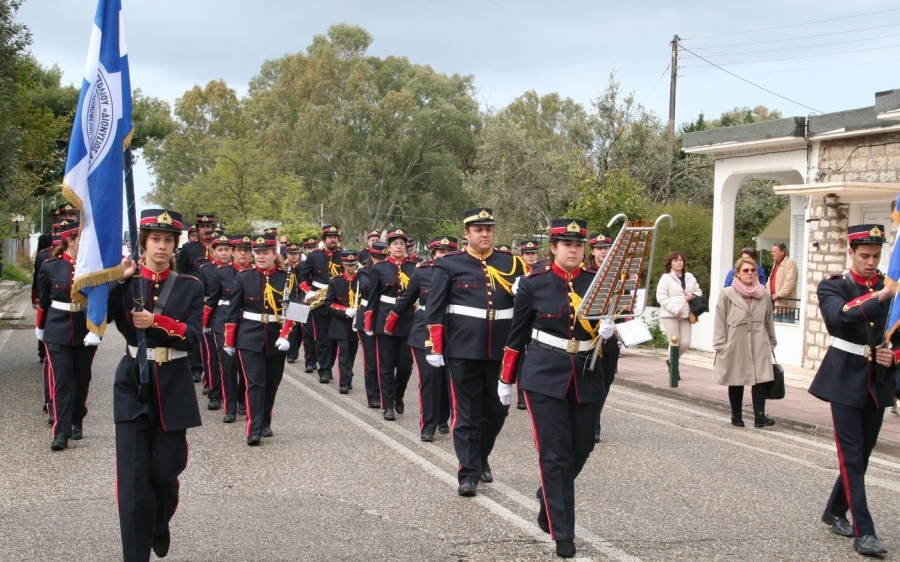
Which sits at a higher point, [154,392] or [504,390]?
[154,392]

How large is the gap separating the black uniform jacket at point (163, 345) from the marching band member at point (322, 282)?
828 cm

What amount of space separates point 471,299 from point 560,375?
1.91 meters

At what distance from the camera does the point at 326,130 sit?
58531 mm

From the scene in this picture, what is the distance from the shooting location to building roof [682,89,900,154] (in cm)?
1448

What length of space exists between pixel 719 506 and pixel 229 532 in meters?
3.50

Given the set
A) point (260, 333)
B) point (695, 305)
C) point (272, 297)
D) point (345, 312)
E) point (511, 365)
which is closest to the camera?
point (511, 365)

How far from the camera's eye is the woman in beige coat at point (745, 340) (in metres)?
10.5

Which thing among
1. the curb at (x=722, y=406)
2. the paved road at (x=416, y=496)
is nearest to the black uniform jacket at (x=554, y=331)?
the paved road at (x=416, y=496)

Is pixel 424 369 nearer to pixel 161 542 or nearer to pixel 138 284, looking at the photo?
pixel 161 542

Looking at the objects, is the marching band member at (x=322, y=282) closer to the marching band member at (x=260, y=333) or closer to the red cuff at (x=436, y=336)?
the marching band member at (x=260, y=333)

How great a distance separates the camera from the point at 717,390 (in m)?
13.5

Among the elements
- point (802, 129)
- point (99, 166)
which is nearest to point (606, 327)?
point (99, 166)

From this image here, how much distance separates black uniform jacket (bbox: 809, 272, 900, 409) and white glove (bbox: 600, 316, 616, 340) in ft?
4.88

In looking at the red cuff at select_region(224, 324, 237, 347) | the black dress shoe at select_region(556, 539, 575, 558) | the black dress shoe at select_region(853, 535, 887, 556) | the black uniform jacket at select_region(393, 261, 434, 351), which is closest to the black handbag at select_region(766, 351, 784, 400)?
the black uniform jacket at select_region(393, 261, 434, 351)
